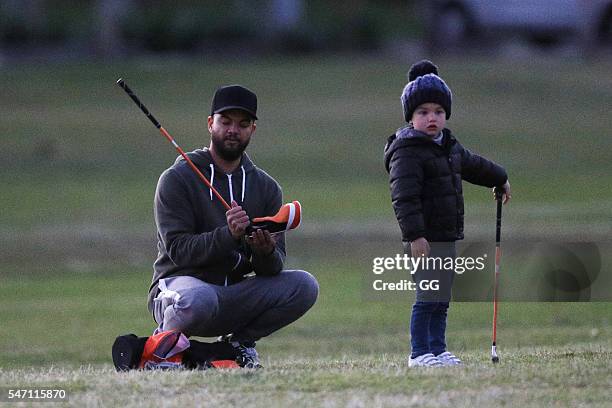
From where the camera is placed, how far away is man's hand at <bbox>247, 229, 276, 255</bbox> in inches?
318

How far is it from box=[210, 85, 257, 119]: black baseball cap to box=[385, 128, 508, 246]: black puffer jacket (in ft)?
2.71

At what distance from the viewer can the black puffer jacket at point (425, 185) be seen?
26.3 ft

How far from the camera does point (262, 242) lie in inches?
319

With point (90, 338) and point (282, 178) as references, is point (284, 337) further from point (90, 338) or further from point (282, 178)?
point (282, 178)

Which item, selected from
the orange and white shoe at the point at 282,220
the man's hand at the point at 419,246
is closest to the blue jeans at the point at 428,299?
the man's hand at the point at 419,246

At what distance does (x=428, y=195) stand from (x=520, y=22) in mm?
32640

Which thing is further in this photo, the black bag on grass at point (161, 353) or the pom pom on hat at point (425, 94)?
the pom pom on hat at point (425, 94)

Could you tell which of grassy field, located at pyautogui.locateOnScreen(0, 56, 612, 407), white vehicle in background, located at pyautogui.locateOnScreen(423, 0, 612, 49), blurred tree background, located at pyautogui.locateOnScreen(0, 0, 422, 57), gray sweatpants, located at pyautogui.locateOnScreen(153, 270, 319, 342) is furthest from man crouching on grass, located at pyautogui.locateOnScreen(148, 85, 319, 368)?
blurred tree background, located at pyautogui.locateOnScreen(0, 0, 422, 57)

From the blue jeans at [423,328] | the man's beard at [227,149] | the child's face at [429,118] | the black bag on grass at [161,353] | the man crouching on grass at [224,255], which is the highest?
the child's face at [429,118]

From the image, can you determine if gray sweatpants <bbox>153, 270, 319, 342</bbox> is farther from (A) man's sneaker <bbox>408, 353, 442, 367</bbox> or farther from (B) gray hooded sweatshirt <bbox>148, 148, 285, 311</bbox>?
(A) man's sneaker <bbox>408, 353, 442, 367</bbox>

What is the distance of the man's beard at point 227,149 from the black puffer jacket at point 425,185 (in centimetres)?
84

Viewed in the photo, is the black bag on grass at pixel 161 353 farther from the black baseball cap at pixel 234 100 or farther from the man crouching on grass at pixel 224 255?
the black baseball cap at pixel 234 100
